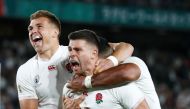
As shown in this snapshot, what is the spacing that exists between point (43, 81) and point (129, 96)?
1.04 metres

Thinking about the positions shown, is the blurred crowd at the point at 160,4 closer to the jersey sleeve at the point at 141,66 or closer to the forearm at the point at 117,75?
the jersey sleeve at the point at 141,66

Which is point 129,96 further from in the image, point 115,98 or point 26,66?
point 26,66

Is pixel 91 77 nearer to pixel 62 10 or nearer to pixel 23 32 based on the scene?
pixel 62 10

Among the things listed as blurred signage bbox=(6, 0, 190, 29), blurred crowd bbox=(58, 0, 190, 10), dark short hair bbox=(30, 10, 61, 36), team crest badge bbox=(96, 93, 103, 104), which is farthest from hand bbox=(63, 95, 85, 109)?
blurred crowd bbox=(58, 0, 190, 10)

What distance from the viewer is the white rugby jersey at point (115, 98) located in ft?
12.4

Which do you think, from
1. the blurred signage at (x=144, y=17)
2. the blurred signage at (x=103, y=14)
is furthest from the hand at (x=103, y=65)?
the blurred signage at (x=144, y=17)

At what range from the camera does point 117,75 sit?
3.79m

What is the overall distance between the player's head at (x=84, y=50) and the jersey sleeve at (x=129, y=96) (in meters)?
0.29

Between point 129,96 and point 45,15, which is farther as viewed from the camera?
point 45,15

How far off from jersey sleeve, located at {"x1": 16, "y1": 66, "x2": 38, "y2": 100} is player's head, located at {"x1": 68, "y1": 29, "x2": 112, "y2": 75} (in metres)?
0.72

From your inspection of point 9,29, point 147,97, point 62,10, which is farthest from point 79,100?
point 9,29

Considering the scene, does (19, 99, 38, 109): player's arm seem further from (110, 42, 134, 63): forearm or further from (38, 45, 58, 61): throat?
(110, 42, 134, 63): forearm

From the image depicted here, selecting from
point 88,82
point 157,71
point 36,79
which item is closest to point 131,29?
point 157,71

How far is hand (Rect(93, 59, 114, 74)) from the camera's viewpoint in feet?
12.9
